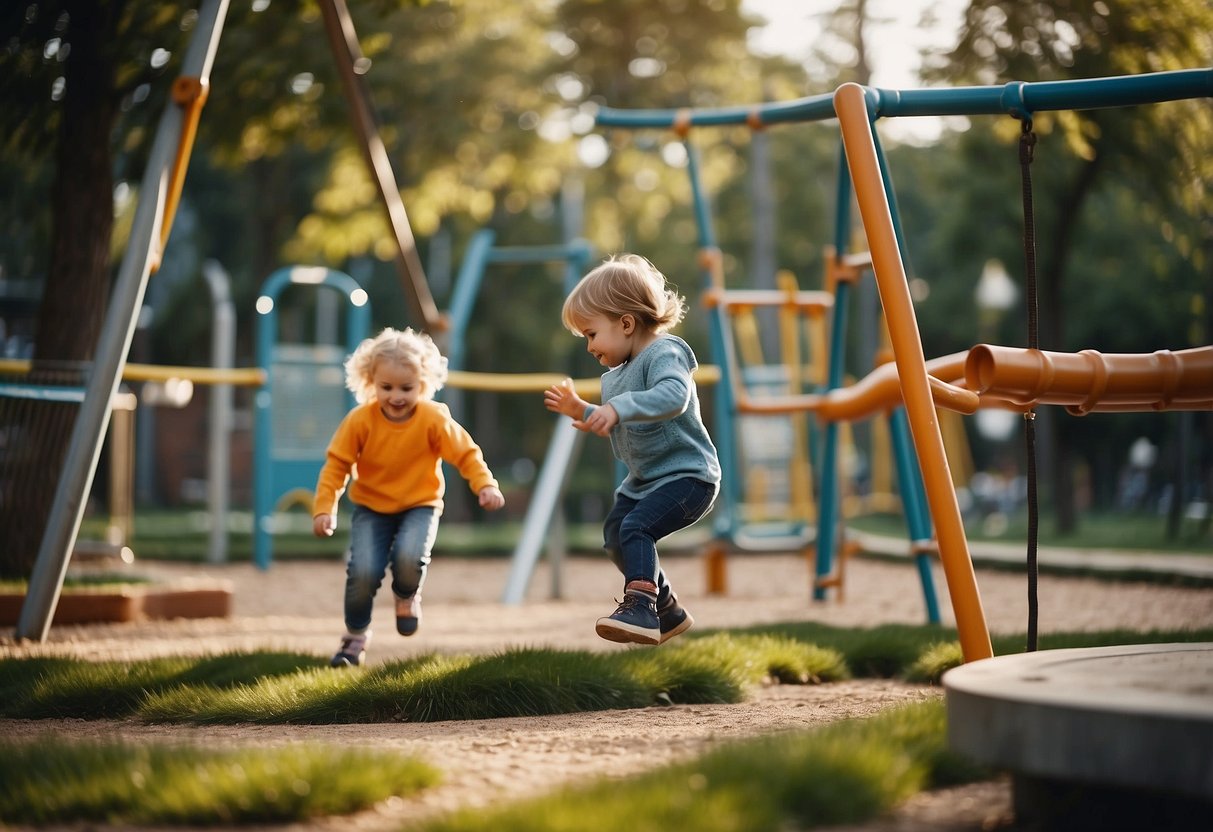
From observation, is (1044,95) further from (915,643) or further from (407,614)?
(407,614)

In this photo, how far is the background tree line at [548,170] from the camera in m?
7.45

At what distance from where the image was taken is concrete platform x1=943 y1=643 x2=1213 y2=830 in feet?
7.34

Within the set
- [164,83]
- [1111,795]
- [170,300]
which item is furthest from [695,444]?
[170,300]

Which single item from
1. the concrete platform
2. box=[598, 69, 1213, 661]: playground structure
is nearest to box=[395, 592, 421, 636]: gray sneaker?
box=[598, 69, 1213, 661]: playground structure

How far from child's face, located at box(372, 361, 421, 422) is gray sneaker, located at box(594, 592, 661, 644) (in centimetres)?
128

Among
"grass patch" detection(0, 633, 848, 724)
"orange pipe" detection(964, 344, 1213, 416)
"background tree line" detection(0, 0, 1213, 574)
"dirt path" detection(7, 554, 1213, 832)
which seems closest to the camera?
"dirt path" detection(7, 554, 1213, 832)

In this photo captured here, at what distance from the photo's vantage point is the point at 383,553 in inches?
188

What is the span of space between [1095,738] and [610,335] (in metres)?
2.11

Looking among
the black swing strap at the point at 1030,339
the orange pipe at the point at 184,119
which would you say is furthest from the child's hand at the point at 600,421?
the orange pipe at the point at 184,119

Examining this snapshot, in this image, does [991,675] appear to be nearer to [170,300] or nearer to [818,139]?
[818,139]

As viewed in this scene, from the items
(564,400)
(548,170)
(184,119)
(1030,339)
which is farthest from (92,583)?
(548,170)

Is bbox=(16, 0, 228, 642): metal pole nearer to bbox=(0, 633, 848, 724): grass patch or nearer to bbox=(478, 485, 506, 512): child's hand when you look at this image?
bbox=(0, 633, 848, 724): grass patch

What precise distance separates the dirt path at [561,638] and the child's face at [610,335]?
1.07m

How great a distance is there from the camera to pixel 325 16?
6.91m
